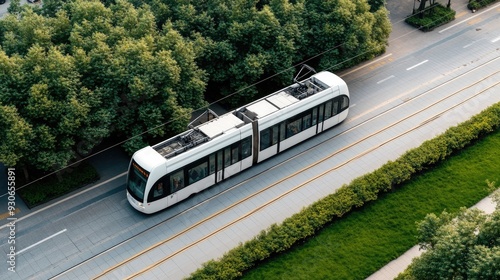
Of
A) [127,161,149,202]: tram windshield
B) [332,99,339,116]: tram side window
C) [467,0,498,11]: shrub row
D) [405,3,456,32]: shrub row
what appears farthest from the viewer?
[467,0,498,11]: shrub row

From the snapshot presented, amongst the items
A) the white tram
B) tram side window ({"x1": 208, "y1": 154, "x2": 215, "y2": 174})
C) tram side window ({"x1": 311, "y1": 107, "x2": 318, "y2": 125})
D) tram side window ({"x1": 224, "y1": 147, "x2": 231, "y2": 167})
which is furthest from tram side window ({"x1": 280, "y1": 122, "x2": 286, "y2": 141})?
tram side window ({"x1": 208, "y1": 154, "x2": 215, "y2": 174})

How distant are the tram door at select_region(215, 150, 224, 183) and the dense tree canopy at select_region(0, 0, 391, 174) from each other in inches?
112

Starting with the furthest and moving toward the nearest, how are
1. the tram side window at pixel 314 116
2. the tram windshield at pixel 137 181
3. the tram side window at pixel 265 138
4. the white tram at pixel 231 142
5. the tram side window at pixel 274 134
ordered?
1. the tram side window at pixel 314 116
2. the tram side window at pixel 274 134
3. the tram side window at pixel 265 138
4. the white tram at pixel 231 142
5. the tram windshield at pixel 137 181

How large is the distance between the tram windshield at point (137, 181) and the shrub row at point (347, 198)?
5044 mm

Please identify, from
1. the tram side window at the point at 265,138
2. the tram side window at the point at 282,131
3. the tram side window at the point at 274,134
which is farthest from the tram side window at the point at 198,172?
the tram side window at the point at 282,131

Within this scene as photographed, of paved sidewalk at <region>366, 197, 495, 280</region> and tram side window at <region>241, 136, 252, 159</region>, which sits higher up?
tram side window at <region>241, 136, 252, 159</region>

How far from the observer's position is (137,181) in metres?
29.0

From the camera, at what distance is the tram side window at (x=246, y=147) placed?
30984mm

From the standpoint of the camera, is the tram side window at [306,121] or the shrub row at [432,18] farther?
the shrub row at [432,18]

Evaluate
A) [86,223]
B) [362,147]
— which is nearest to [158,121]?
[86,223]

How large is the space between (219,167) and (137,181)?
4.12m

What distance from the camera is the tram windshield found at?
1124 inches

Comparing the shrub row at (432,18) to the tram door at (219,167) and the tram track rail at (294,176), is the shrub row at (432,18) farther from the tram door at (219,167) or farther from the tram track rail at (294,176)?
the tram door at (219,167)

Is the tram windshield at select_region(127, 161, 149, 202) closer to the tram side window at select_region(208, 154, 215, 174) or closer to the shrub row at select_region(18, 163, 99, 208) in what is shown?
the tram side window at select_region(208, 154, 215, 174)
